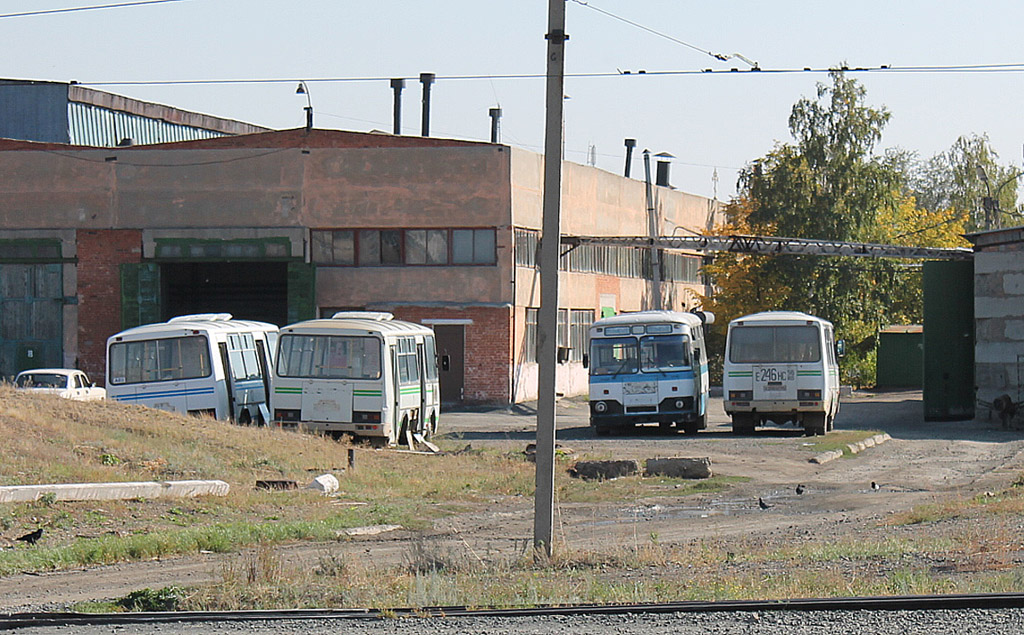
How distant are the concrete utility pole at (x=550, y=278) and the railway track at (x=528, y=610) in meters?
3.33

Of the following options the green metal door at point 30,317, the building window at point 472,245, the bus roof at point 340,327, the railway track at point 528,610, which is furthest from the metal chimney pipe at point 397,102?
the railway track at point 528,610

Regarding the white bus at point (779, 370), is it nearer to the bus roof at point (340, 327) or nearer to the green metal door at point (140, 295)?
the bus roof at point (340, 327)

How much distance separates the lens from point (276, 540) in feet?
49.3

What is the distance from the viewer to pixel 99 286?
45312 millimetres

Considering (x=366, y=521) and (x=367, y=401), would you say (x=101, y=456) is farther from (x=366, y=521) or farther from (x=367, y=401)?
(x=367, y=401)

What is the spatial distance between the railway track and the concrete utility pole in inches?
131

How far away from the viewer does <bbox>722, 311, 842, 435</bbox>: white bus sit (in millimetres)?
31234

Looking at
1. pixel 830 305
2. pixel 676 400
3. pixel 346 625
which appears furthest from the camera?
pixel 830 305

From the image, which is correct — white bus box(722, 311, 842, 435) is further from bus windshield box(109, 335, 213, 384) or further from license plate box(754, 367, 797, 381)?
bus windshield box(109, 335, 213, 384)

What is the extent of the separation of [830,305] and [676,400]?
90.8 feet

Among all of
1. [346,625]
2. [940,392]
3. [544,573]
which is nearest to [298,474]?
[544,573]

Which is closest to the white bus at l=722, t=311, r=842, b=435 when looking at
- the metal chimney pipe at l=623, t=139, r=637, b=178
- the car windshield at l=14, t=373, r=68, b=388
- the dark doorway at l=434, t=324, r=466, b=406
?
the dark doorway at l=434, t=324, r=466, b=406

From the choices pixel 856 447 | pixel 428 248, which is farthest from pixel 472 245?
pixel 856 447

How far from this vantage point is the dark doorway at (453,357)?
145 ft
